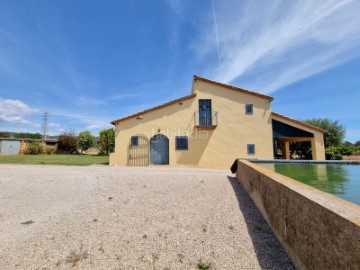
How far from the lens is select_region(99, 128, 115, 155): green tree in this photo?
3372 centimetres

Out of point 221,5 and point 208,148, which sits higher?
point 221,5

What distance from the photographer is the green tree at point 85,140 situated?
37.7 m

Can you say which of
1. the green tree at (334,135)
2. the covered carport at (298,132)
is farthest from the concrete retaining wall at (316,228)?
the green tree at (334,135)

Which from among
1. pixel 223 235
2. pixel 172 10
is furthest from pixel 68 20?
pixel 223 235

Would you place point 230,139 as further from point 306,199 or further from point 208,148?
point 306,199

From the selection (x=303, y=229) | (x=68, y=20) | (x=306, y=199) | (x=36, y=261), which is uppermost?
(x=68, y=20)

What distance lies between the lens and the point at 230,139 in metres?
16.5

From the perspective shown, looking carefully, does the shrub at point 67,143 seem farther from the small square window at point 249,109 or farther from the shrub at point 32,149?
the small square window at point 249,109

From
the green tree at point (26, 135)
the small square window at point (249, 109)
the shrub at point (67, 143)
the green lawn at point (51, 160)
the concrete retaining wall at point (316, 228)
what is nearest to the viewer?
the concrete retaining wall at point (316, 228)

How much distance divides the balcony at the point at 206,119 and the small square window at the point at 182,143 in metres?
1.47

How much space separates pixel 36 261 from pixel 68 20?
38.4 feet

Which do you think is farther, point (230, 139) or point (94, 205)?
point (230, 139)

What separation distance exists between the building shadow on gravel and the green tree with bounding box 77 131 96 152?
37964mm

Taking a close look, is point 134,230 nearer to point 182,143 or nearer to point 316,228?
point 316,228
